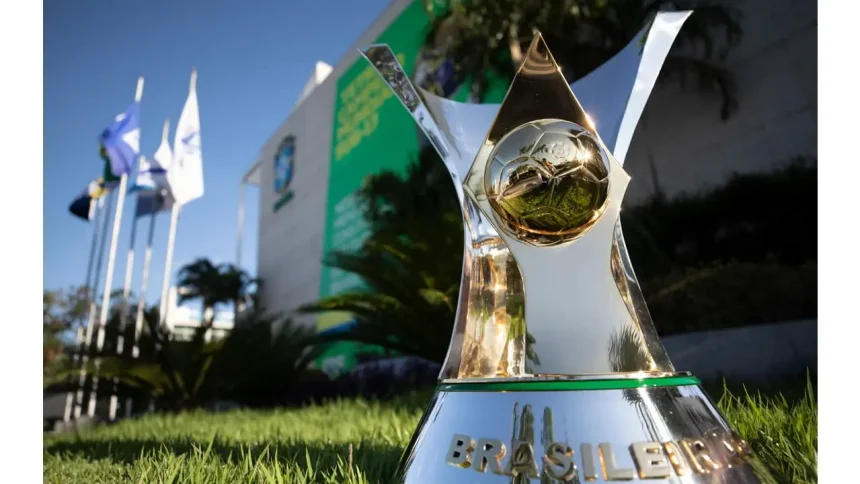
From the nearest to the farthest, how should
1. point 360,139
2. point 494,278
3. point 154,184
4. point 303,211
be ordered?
point 494,278 < point 154,184 < point 360,139 < point 303,211

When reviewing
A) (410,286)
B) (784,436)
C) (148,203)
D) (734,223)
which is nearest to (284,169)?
(148,203)

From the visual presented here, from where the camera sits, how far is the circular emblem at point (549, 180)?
113 centimetres

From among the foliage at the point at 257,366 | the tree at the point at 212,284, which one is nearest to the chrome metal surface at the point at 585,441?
the foliage at the point at 257,366

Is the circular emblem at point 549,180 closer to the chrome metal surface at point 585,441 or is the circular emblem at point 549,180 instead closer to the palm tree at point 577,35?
the chrome metal surface at point 585,441

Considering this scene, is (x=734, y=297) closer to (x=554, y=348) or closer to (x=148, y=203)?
(x=554, y=348)

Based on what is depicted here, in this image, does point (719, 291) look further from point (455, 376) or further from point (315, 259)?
point (315, 259)

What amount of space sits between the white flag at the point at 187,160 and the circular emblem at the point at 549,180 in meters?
12.2

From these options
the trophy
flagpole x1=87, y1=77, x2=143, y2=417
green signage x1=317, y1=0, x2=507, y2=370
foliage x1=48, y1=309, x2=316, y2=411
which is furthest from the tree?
the trophy

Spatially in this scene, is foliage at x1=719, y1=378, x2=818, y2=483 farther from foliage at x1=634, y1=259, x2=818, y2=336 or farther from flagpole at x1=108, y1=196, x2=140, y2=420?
flagpole at x1=108, y1=196, x2=140, y2=420

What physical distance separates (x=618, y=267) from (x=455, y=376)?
1.29 ft

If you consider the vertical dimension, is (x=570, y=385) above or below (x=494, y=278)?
below

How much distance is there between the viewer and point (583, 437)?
3.34ft

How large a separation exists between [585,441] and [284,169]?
914 inches

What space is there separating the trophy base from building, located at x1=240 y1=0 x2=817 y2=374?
7150 mm
